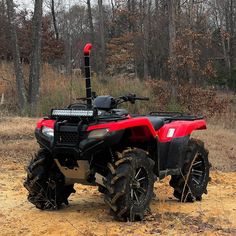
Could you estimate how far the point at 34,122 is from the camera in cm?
1551

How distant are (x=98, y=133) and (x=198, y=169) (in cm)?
225

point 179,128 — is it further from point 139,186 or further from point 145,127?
point 139,186

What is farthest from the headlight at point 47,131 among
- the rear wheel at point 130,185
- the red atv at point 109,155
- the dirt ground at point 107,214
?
the dirt ground at point 107,214

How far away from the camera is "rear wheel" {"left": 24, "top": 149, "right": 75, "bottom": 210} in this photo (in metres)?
6.11

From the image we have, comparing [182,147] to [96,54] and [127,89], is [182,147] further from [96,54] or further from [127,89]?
[96,54]

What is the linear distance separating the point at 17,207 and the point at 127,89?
1493 cm

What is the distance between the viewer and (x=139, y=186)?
5758 millimetres

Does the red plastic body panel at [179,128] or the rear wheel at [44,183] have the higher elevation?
the red plastic body panel at [179,128]

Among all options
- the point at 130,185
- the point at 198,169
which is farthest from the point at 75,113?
the point at 198,169

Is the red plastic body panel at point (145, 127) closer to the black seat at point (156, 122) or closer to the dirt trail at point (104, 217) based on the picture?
the black seat at point (156, 122)

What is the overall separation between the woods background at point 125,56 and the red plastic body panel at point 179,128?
1071 centimetres

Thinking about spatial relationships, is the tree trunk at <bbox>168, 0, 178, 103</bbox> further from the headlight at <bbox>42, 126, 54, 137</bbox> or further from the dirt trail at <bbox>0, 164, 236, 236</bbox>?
the headlight at <bbox>42, 126, 54, 137</bbox>

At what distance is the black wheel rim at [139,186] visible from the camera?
5.69 meters

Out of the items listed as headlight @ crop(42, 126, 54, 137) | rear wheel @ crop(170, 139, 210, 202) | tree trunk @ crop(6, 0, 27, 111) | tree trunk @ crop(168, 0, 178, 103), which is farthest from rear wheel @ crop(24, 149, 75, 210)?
tree trunk @ crop(6, 0, 27, 111)
